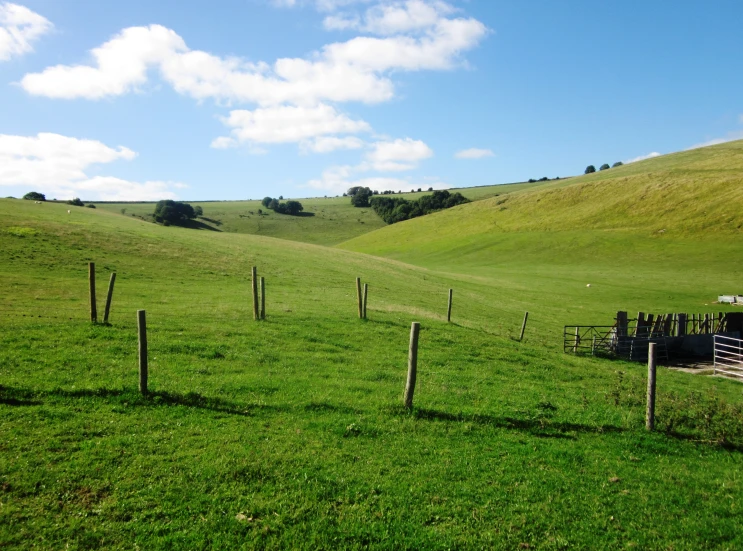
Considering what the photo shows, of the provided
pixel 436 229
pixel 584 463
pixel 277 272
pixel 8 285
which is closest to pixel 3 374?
pixel 584 463

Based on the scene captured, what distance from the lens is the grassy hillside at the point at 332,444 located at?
7098 millimetres

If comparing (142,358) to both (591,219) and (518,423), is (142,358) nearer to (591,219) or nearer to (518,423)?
(518,423)

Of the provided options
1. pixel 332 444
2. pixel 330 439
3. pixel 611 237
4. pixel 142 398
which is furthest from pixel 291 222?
pixel 332 444

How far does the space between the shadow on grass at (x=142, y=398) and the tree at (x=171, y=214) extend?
136 metres

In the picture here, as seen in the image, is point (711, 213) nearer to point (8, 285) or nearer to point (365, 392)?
point (365, 392)

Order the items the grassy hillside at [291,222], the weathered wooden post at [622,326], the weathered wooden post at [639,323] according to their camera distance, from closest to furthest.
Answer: the weathered wooden post at [622,326] → the weathered wooden post at [639,323] → the grassy hillside at [291,222]

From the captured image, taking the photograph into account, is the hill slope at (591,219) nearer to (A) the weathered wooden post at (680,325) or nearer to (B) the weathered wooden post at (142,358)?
(A) the weathered wooden post at (680,325)

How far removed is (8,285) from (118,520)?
2652cm

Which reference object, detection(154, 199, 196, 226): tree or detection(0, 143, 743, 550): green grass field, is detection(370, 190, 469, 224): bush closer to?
detection(154, 199, 196, 226): tree

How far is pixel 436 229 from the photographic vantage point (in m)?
128

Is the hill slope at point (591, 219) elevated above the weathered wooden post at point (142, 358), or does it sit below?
above

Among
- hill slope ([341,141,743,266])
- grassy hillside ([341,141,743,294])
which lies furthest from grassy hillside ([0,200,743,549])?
hill slope ([341,141,743,266])

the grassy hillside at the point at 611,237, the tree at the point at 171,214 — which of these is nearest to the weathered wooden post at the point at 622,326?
the grassy hillside at the point at 611,237

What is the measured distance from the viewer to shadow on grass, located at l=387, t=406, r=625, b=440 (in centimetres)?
1159
